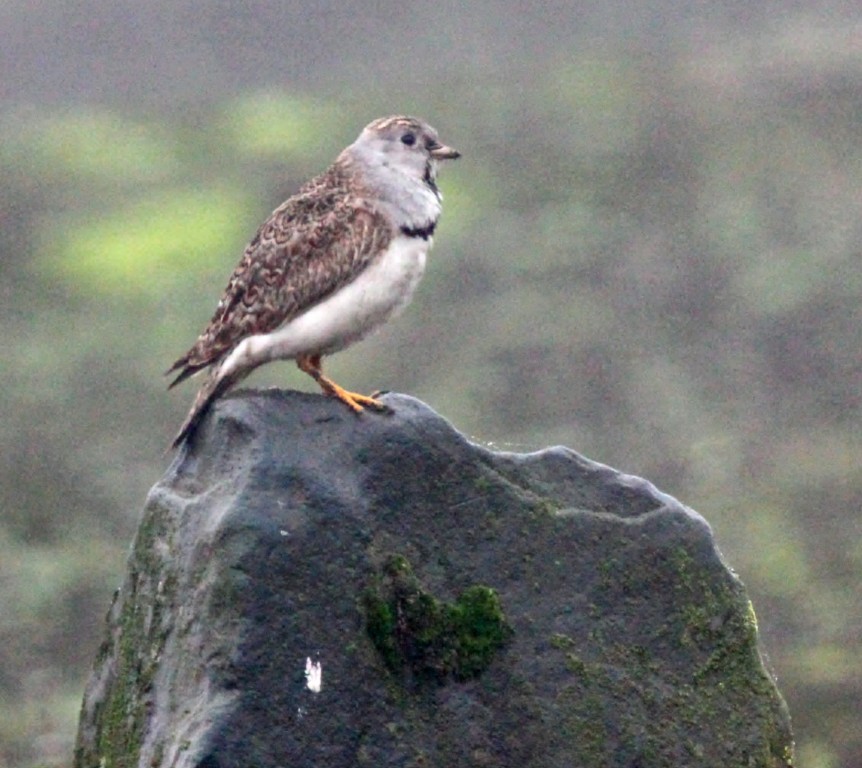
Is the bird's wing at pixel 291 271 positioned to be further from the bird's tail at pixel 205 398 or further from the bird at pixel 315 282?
the bird's tail at pixel 205 398

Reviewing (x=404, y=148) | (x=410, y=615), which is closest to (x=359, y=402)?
(x=410, y=615)

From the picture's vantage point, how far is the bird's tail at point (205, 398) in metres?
8.44

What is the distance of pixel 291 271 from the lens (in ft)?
28.9

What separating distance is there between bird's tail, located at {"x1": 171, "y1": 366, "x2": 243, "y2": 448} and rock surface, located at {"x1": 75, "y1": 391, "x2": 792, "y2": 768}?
0.32 ft

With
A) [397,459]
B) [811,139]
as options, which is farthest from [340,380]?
[397,459]

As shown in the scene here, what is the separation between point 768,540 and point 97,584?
492 cm

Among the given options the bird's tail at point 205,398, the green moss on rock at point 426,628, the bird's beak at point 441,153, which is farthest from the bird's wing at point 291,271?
the green moss on rock at point 426,628

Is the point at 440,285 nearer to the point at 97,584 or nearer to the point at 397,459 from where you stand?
the point at 97,584

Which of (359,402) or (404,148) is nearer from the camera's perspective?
(359,402)

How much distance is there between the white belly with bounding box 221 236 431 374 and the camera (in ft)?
28.6

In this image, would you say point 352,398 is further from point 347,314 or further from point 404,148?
point 404,148

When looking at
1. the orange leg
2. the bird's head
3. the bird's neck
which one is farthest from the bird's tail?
the bird's head

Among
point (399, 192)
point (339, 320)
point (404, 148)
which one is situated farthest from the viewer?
point (404, 148)

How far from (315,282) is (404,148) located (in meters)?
0.89
